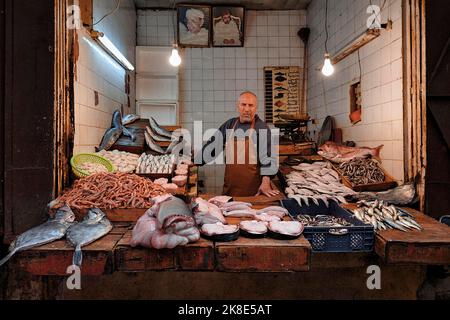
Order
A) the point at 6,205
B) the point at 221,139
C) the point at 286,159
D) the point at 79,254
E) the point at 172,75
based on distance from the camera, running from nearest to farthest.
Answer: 1. the point at 79,254
2. the point at 6,205
3. the point at 221,139
4. the point at 286,159
5. the point at 172,75

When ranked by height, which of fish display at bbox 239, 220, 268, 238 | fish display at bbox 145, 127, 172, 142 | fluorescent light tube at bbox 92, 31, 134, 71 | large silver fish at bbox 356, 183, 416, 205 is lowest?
fish display at bbox 239, 220, 268, 238

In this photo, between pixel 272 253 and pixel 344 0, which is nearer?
pixel 272 253

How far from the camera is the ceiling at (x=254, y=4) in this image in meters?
8.09

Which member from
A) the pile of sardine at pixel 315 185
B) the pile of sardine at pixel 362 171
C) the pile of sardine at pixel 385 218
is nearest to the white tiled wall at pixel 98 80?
the pile of sardine at pixel 315 185

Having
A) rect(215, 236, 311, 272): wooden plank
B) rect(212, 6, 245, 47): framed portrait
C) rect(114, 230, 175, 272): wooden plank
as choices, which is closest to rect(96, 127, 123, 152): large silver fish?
rect(114, 230, 175, 272): wooden plank

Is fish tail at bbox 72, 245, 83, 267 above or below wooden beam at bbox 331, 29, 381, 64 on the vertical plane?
below

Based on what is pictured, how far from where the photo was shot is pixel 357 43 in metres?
5.29

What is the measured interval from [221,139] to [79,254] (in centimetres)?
335

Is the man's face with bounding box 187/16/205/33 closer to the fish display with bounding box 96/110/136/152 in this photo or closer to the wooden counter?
the fish display with bounding box 96/110/136/152

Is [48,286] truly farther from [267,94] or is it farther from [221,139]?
[267,94]

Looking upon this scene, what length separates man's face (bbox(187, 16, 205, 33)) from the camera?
816 cm

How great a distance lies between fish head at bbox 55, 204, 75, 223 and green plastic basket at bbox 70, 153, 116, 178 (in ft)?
2.29

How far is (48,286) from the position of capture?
11.5 ft
